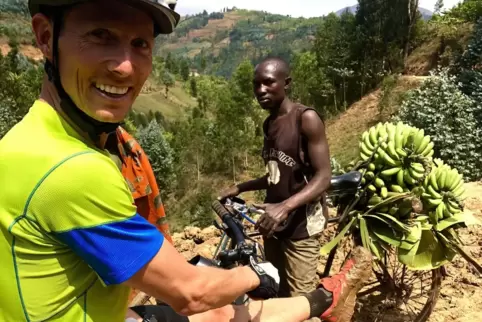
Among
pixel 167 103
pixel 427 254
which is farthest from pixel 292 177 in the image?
pixel 167 103

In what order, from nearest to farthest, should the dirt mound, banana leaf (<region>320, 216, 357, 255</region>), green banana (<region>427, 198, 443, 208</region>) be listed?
1. banana leaf (<region>320, 216, 357, 255</region>)
2. green banana (<region>427, 198, 443, 208</region>)
3. the dirt mound

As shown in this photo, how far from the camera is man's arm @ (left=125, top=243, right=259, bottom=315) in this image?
1.33 meters

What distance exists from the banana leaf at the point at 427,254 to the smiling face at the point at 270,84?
1.39 meters

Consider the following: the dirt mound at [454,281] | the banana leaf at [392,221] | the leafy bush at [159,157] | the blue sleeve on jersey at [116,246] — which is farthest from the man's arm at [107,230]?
the leafy bush at [159,157]

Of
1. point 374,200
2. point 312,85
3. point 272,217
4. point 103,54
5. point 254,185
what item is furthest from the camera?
point 312,85

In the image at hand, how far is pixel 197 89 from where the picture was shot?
82.4 metres

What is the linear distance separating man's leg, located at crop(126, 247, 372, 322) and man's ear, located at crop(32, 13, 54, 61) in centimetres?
136

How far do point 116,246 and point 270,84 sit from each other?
1.86 metres

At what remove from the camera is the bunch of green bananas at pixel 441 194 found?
3.19 meters

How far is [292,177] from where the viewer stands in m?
2.87

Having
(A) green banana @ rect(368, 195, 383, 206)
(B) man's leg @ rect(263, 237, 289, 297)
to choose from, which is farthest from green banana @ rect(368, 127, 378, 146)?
(B) man's leg @ rect(263, 237, 289, 297)

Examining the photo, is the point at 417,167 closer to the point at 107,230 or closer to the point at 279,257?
the point at 279,257

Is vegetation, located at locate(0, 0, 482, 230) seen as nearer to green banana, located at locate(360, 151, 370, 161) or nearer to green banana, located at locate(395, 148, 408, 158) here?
green banana, located at locate(360, 151, 370, 161)

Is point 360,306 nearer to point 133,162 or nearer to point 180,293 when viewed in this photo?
point 133,162
